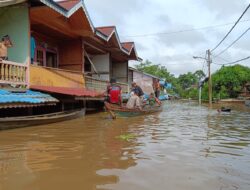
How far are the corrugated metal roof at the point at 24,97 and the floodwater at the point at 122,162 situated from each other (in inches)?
44.3

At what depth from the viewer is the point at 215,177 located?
382 centimetres

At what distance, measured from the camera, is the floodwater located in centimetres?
353

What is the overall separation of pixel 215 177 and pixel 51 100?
6816 mm

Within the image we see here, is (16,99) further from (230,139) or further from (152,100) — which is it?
(152,100)

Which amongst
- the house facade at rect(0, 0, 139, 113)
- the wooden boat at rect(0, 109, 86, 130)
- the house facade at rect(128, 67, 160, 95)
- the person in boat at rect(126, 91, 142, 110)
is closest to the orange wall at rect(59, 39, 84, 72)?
the house facade at rect(0, 0, 139, 113)

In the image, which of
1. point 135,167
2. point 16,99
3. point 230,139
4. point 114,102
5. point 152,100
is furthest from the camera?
point 152,100

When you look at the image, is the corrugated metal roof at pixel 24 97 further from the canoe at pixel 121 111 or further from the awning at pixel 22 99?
the canoe at pixel 121 111

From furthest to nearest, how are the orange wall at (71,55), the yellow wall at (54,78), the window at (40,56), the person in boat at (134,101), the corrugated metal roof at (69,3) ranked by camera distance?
the orange wall at (71,55) → the window at (40,56) → the person in boat at (134,101) → the corrugated metal roof at (69,3) → the yellow wall at (54,78)

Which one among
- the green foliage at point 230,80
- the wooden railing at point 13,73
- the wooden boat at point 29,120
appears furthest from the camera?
the green foliage at point 230,80

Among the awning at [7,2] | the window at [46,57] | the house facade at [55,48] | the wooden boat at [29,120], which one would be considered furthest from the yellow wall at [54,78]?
the awning at [7,2]

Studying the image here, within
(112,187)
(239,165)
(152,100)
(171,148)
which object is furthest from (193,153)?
(152,100)

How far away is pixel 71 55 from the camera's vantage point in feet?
48.8

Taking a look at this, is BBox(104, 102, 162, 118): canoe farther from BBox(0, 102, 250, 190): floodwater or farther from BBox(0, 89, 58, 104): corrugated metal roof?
BBox(0, 102, 250, 190): floodwater

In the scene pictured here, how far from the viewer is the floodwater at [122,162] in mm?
3529
